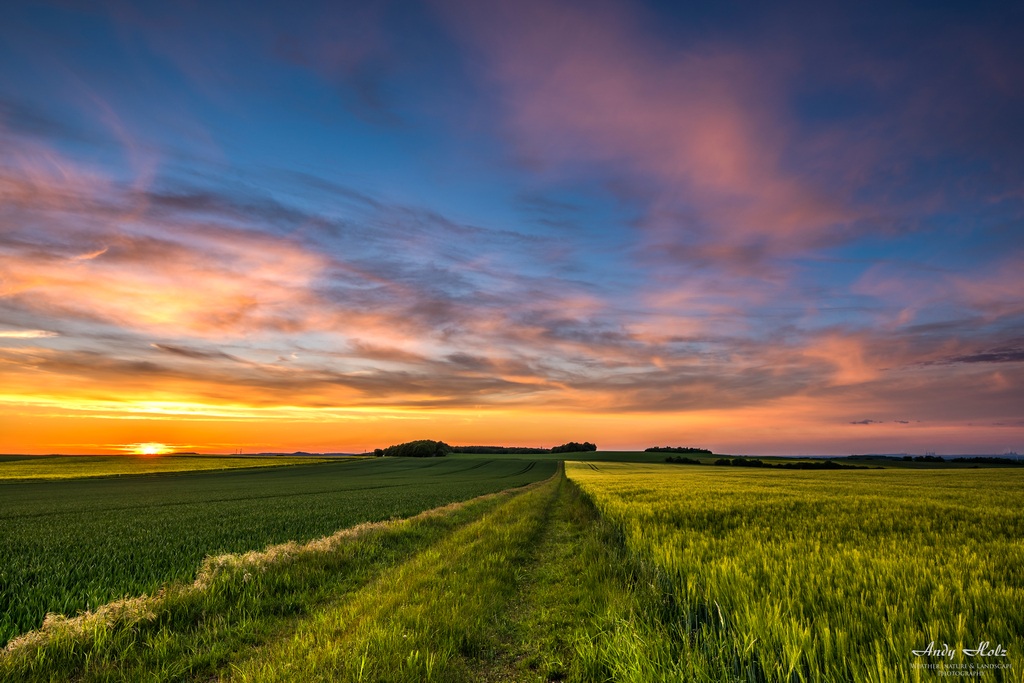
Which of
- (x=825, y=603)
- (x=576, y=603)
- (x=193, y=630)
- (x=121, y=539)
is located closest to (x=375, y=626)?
(x=576, y=603)

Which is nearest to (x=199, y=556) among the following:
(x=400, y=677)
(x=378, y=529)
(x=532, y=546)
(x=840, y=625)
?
(x=378, y=529)

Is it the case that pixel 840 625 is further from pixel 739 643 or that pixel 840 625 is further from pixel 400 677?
pixel 400 677

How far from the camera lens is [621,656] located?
389 centimetres

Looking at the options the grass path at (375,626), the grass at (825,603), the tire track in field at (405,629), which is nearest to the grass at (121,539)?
the grass path at (375,626)

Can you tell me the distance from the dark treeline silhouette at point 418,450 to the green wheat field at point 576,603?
5694 inches

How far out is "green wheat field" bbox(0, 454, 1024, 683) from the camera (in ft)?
9.53

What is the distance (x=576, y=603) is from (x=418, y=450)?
155 m

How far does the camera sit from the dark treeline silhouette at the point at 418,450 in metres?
152

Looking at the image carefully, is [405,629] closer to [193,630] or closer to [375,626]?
[375,626]

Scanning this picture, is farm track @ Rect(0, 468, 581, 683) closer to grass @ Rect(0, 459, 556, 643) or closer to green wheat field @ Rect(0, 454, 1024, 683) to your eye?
green wheat field @ Rect(0, 454, 1024, 683)

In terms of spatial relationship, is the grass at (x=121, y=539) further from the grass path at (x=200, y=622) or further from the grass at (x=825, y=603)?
the grass at (x=825, y=603)

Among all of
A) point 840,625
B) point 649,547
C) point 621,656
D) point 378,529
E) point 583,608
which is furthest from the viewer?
point 378,529

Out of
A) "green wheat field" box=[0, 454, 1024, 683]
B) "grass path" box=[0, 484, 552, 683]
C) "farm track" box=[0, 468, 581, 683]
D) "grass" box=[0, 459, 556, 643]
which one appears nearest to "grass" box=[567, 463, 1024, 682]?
"green wheat field" box=[0, 454, 1024, 683]

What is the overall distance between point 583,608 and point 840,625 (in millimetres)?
3836
